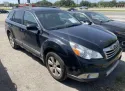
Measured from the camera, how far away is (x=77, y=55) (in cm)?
361

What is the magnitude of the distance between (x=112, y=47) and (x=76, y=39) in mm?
915

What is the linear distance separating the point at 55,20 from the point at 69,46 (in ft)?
4.82

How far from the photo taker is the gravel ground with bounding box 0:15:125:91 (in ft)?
13.0

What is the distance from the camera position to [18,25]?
19.5 ft

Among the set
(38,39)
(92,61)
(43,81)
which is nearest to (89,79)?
(92,61)

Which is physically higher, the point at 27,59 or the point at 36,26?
the point at 36,26

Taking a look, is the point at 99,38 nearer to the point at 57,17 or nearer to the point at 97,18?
the point at 57,17

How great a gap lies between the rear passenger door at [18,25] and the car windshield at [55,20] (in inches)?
41.7

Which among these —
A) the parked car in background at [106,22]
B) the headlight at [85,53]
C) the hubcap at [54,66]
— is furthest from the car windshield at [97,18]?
the headlight at [85,53]

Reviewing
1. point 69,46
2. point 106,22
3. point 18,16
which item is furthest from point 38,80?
point 106,22

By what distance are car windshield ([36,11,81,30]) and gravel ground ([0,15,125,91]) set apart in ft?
4.29

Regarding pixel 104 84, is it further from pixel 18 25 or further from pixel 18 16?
pixel 18 16

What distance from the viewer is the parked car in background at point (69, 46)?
3.61 meters

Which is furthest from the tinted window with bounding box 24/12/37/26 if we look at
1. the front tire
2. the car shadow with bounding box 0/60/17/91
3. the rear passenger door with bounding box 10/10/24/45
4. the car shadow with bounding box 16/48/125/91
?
the car shadow with bounding box 16/48/125/91
